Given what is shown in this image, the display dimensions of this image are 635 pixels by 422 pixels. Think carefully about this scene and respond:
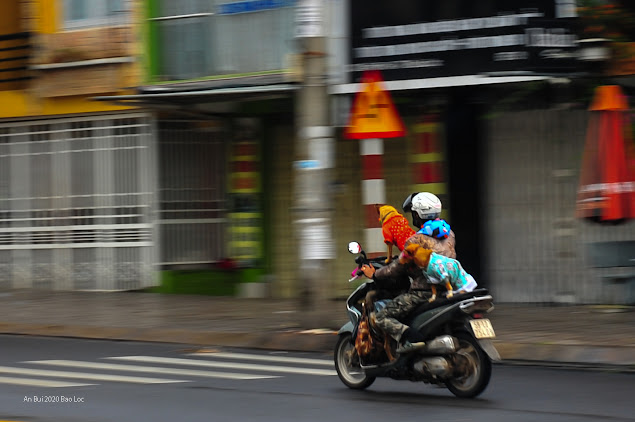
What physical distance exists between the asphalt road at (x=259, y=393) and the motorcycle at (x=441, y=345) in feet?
0.59

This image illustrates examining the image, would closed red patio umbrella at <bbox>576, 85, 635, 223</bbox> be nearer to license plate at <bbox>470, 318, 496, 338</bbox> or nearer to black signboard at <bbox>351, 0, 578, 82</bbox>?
black signboard at <bbox>351, 0, 578, 82</bbox>

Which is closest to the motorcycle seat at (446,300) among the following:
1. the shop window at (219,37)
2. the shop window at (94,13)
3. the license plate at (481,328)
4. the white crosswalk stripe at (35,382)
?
the license plate at (481,328)

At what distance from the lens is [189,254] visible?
1888cm

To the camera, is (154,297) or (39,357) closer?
(39,357)

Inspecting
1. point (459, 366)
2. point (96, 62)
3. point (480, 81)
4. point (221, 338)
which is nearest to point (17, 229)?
point (96, 62)

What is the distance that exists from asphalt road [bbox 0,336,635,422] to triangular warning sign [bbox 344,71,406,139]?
12.3ft

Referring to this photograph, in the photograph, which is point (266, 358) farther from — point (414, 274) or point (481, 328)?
point (481, 328)

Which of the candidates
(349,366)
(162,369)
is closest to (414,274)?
(349,366)

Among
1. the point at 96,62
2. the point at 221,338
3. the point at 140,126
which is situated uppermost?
the point at 96,62

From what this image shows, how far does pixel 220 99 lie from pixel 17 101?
5053 millimetres

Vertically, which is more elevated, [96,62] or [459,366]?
[96,62]

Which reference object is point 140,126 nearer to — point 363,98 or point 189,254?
point 189,254

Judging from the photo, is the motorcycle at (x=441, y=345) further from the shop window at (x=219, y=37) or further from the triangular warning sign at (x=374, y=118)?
the shop window at (x=219, y=37)

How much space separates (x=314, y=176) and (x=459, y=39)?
140 inches
